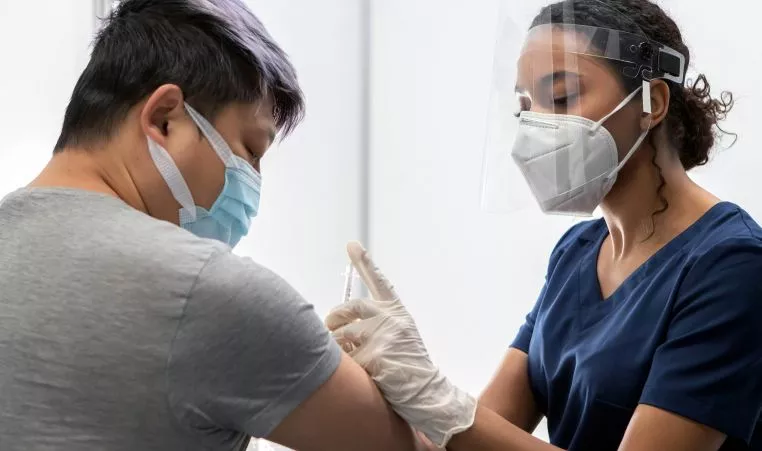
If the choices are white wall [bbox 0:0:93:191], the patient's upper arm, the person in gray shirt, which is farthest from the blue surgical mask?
white wall [bbox 0:0:93:191]

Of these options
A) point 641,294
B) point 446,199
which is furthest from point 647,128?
point 446,199

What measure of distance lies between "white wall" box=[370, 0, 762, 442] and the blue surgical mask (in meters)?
1.18

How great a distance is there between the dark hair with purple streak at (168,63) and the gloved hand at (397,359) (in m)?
0.31

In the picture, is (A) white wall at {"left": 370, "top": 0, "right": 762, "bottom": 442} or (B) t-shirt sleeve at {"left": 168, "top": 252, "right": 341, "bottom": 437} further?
(A) white wall at {"left": 370, "top": 0, "right": 762, "bottom": 442}

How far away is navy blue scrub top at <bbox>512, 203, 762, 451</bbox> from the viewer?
42.9 inches

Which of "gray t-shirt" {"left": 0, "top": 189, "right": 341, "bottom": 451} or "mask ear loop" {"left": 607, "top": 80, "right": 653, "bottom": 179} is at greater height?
"mask ear loop" {"left": 607, "top": 80, "right": 653, "bottom": 179}

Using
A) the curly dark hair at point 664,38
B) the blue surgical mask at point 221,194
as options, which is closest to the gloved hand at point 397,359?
the blue surgical mask at point 221,194

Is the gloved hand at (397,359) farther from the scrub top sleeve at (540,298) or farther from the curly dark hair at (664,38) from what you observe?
the curly dark hair at (664,38)

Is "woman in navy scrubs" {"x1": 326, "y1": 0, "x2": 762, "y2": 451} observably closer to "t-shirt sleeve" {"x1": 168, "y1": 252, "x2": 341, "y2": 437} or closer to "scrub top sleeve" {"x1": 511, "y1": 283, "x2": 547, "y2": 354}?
"scrub top sleeve" {"x1": 511, "y1": 283, "x2": 547, "y2": 354}

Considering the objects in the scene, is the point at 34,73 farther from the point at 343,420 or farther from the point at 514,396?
the point at 343,420

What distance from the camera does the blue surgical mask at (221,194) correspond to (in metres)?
0.95

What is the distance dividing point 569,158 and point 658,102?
18cm

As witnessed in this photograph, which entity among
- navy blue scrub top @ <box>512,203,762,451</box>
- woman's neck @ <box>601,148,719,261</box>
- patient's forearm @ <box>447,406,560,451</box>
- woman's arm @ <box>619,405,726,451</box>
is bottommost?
patient's forearm @ <box>447,406,560,451</box>

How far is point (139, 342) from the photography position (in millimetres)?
768
